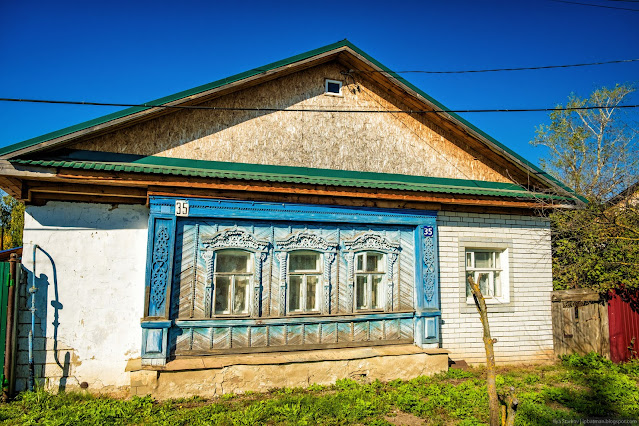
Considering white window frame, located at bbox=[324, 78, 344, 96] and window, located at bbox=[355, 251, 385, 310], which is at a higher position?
white window frame, located at bbox=[324, 78, 344, 96]

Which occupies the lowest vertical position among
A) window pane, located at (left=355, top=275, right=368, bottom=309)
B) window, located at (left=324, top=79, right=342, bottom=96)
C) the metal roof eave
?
window pane, located at (left=355, top=275, right=368, bottom=309)

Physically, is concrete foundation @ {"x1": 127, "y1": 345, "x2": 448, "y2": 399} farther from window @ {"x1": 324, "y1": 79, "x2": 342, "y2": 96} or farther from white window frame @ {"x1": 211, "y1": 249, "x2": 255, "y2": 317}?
window @ {"x1": 324, "y1": 79, "x2": 342, "y2": 96}

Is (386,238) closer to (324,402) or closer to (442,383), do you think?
(442,383)

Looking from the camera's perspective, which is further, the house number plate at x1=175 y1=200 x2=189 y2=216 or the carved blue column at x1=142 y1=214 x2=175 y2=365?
the house number plate at x1=175 y1=200 x2=189 y2=216

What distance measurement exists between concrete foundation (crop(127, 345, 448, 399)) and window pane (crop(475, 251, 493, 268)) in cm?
224

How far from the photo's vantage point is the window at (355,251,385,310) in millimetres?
8453

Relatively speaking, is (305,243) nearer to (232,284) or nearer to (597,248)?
(232,284)

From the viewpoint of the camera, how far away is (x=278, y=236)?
7.92 metres

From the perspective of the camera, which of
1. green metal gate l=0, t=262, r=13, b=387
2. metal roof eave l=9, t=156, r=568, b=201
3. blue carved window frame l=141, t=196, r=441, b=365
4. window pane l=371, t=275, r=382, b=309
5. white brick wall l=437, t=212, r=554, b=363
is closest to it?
green metal gate l=0, t=262, r=13, b=387

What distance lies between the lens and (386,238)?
341 inches

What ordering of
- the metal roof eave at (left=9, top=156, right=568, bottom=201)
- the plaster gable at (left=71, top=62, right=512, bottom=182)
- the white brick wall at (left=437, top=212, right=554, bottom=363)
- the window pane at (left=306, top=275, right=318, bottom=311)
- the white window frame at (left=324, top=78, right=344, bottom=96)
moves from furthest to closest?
the white window frame at (left=324, top=78, right=344, bottom=96), the white brick wall at (left=437, top=212, right=554, bottom=363), the window pane at (left=306, top=275, right=318, bottom=311), the plaster gable at (left=71, top=62, right=512, bottom=182), the metal roof eave at (left=9, top=156, right=568, bottom=201)

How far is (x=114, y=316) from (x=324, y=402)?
3.74 meters

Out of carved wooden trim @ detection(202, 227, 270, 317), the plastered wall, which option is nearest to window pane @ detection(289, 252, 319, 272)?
carved wooden trim @ detection(202, 227, 270, 317)

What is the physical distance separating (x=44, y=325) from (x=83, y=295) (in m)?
→ 0.70
